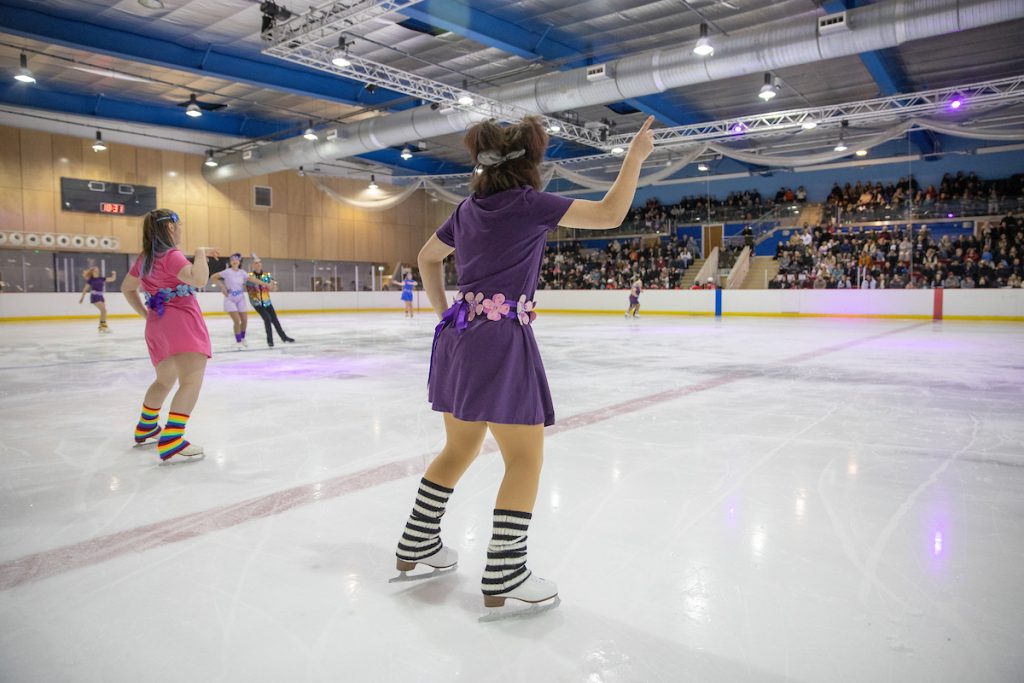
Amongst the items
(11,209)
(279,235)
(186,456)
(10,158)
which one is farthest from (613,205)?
(279,235)

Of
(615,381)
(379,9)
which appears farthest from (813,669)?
(379,9)

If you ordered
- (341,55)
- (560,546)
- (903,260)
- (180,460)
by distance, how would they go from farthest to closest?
(903,260)
(341,55)
(180,460)
(560,546)

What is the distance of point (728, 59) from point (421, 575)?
34.8ft

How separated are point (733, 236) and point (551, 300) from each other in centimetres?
637

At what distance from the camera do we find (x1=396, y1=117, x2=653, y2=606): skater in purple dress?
1.67 m

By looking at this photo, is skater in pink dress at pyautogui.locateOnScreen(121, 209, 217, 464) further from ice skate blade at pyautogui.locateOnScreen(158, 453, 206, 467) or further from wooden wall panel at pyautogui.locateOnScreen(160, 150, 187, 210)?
wooden wall panel at pyautogui.locateOnScreen(160, 150, 187, 210)

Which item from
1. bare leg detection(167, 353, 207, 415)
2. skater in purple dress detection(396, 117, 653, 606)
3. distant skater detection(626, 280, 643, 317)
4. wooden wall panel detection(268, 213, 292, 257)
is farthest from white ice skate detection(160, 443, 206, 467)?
wooden wall panel detection(268, 213, 292, 257)

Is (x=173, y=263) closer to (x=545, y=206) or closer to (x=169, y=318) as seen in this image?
(x=169, y=318)

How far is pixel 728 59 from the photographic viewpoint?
34.1ft

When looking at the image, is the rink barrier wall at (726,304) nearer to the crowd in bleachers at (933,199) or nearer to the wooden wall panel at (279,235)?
the wooden wall panel at (279,235)

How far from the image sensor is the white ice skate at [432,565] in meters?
1.92

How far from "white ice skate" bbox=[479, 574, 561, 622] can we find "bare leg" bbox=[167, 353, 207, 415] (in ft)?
7.36

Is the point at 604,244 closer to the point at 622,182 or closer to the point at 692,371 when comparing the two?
the point at 692,371

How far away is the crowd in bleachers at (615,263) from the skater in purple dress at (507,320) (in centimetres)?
1996
